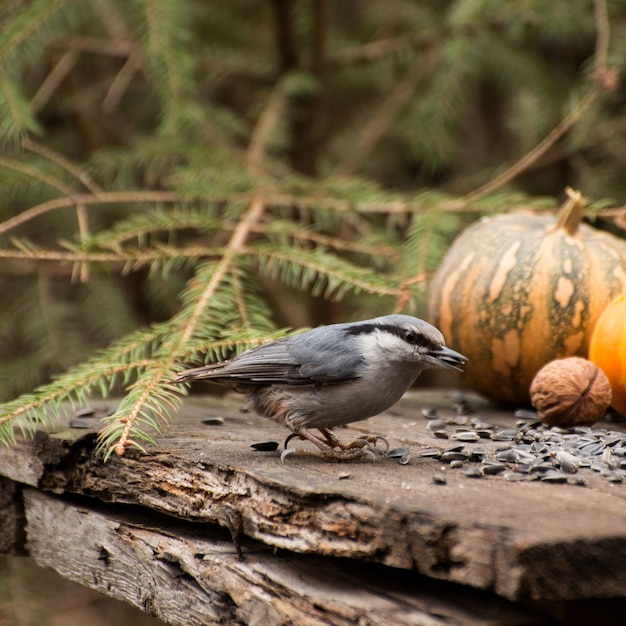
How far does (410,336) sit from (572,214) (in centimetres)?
88

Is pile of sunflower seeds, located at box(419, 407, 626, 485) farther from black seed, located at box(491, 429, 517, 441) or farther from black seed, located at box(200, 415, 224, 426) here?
black seed, located at box(200, 415, 224, 426)

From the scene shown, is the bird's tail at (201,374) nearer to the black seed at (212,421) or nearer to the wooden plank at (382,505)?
the wooden plank at (382,505)

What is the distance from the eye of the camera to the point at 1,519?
2.22 meters

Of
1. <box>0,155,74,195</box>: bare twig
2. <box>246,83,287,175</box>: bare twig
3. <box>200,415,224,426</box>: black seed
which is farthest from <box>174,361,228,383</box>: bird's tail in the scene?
<box>246,83,287,175</box>: bare twig

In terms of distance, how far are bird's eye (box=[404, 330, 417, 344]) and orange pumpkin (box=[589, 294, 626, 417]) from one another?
0.67 metres

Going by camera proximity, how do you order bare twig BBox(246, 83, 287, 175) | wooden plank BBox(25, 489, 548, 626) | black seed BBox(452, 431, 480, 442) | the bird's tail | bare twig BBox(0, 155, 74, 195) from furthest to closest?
1. bare twig BBox(246, 83, 287, 175)
2. bare twig BBox(0, 155, 74, 195)
3. black seed BBox(452, 431, 480, 442)
4. the bird's tail
5. wooden plank BBox(25, 489, 548, 626)

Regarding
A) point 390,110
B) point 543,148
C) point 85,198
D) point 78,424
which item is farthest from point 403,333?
point 390,110

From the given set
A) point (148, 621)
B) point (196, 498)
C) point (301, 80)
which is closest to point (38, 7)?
point (301, 80)

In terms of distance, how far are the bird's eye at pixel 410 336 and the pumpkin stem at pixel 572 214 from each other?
86 centimetres

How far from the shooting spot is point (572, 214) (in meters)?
2.46

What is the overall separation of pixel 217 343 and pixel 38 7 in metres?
1.33

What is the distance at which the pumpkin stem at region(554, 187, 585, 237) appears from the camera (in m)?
2.44

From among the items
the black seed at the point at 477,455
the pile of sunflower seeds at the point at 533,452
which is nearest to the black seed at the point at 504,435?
the pile of sunflower seeds at the point at 533,452

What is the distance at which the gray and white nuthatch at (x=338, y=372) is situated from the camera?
1.86 meters
